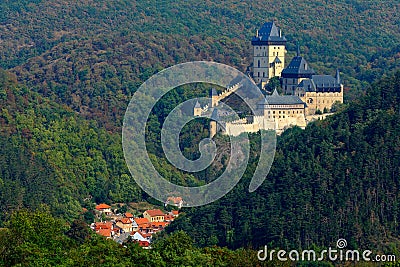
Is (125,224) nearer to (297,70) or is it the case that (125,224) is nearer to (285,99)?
(285,99)

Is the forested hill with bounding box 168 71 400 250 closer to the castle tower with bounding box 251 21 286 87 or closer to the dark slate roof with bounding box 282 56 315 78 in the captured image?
the dark slate roof with bounding box 282 56 315 78

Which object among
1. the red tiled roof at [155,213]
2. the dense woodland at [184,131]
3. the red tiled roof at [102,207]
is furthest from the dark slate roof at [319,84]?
the red tiled roof at [102,207]

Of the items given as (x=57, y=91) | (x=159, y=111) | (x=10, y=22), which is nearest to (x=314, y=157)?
(x=159, y=111)

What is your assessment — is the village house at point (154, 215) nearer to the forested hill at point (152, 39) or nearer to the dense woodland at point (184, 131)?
the dense woodland at point (184, 131)

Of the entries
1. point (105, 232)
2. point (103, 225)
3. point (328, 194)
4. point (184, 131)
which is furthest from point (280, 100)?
point (328, 194)

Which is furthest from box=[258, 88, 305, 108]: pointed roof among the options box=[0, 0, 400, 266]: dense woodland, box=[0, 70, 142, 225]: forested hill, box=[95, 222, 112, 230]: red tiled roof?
box=[95, 222, 112, 230]: red tiled roof

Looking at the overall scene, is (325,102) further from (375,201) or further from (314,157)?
(375,201)
